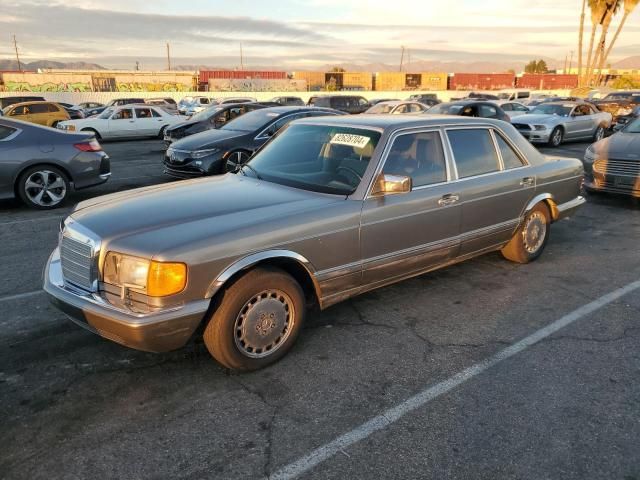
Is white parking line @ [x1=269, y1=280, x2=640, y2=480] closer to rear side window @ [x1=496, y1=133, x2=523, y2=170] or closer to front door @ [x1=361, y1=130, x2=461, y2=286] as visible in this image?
front door @ [x1=361, y1=130, x2=461, y2=286]

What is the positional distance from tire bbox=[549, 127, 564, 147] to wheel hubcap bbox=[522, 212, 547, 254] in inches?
490

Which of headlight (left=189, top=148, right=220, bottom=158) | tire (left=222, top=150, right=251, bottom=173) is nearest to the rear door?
tire (left=222, top=150, right=251, bottom=173)

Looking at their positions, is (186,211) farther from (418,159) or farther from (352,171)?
(418,159)

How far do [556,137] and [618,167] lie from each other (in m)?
9.18

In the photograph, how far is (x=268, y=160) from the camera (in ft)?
15.1

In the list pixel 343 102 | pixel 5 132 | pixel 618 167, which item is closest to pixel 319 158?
pixel 5 132

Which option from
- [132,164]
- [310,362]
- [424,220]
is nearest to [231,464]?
[310,362]

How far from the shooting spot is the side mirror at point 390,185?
12.4 feet

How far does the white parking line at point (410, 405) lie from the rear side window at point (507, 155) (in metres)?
1.56

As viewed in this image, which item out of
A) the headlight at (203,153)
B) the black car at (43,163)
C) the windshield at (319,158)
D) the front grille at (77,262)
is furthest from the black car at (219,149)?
the front grille at (77,262)

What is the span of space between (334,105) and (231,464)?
2644cm

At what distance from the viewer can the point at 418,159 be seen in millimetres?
4332

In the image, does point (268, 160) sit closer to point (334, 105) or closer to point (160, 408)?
point (160, 408)

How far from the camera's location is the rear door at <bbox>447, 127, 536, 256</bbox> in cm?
461
